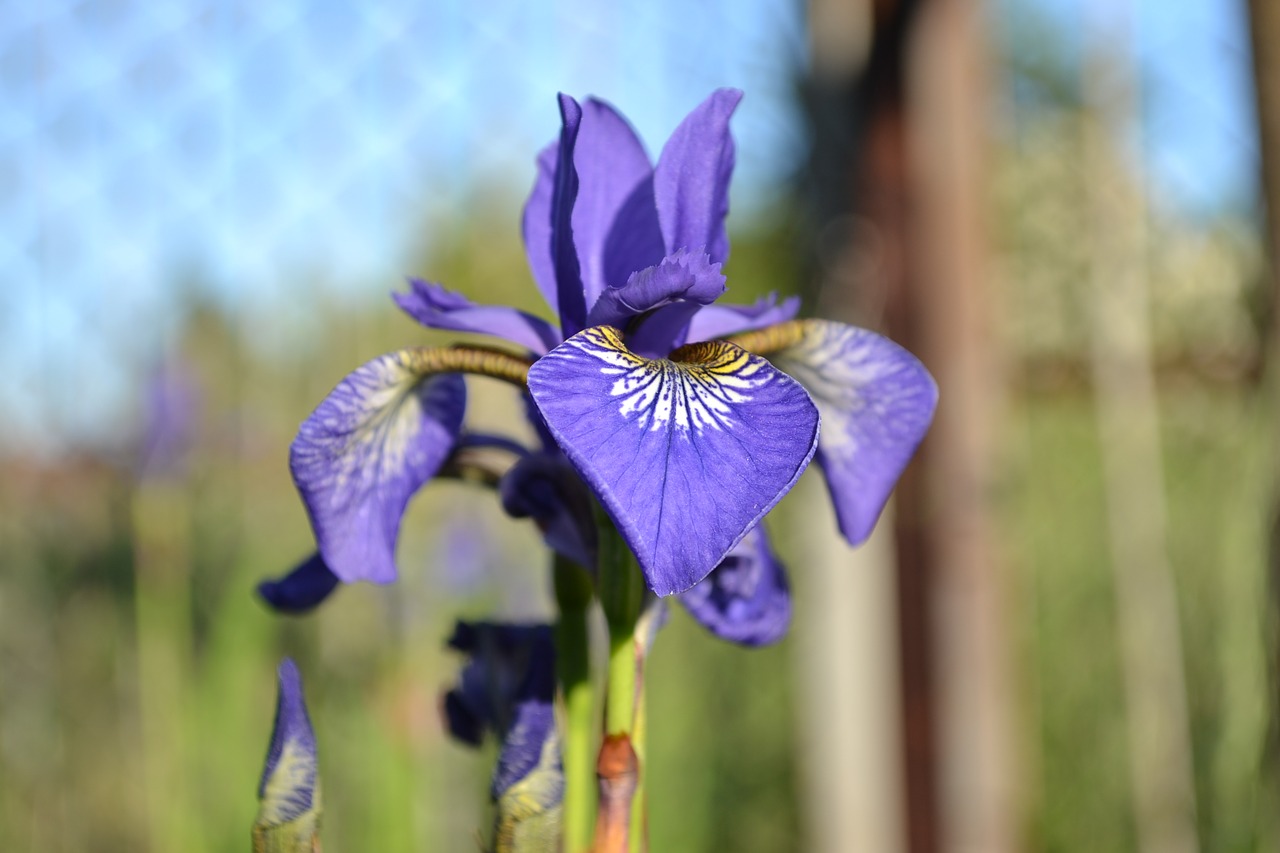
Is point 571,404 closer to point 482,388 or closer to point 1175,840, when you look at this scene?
point 1175,840

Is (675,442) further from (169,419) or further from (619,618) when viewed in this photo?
(169,419)

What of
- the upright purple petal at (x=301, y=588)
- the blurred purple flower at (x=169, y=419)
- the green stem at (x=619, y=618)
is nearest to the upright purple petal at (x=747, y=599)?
the green stem at (x=619, y=618)

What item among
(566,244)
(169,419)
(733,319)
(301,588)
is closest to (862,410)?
(733,319)

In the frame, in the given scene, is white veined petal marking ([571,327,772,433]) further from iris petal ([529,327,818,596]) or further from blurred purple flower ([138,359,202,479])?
blurred purple flower ([138,359,202,479])

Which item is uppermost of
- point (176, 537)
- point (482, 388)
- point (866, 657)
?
point (482, 388)

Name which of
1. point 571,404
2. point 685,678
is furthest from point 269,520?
point 571,404

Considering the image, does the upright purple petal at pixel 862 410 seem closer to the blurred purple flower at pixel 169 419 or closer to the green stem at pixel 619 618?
the green stem at pixel 619 618
